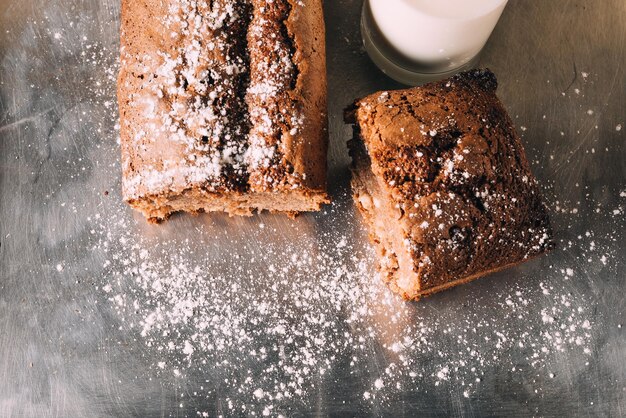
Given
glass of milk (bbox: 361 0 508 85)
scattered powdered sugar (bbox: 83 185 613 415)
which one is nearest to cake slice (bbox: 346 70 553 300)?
glass of milk (bbox: 361 0 508 85)

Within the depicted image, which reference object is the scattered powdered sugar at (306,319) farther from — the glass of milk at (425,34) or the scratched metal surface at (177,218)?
the glass of milk at (425,34)

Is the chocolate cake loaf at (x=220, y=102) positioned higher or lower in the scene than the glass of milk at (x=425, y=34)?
lower

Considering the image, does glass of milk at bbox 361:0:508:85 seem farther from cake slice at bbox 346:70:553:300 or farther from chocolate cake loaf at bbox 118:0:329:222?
chocolate cake loaf at bbox 118:0:329:222

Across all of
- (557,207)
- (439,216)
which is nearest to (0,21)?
(439,216)

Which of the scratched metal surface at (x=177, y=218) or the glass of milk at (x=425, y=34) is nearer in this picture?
the glass of milk at (x=425, y=34)

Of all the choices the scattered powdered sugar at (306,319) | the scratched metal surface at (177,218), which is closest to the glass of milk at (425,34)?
the scratched metal surface at (177,218)

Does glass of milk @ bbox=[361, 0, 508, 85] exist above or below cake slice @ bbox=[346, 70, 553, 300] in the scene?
above
